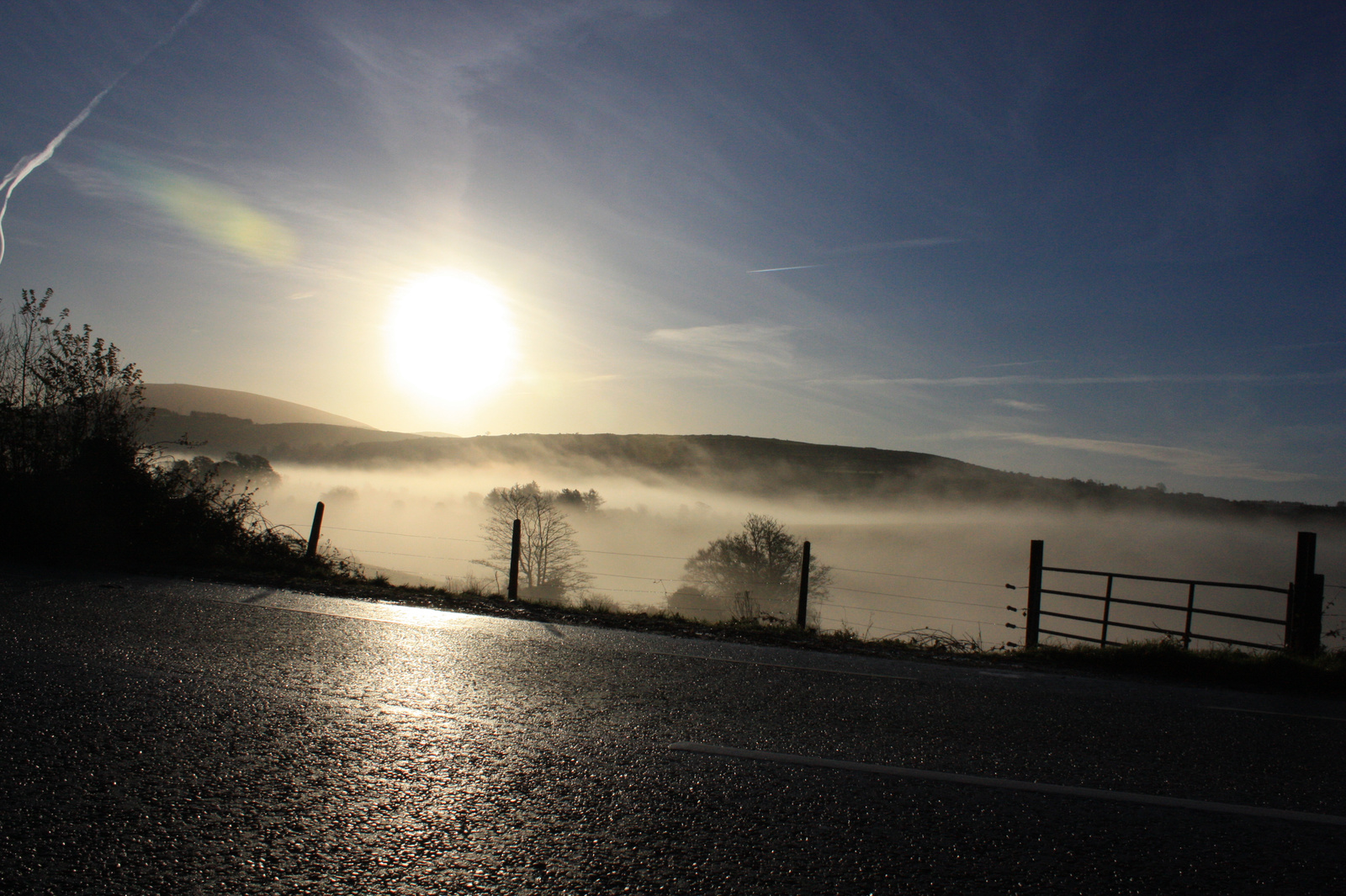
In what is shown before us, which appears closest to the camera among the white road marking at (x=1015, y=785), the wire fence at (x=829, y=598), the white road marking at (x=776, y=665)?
the white road marking at (x=1015, y=785)

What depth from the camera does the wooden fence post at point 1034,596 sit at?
11.9 meters

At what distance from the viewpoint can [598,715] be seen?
496 centimetres

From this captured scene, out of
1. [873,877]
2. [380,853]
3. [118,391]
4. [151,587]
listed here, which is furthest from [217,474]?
[873,877]

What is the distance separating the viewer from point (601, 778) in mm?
3787

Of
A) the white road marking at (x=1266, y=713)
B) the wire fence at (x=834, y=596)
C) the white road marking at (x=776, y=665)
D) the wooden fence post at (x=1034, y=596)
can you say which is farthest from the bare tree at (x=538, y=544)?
the white road marking at (x=1266, y=713)

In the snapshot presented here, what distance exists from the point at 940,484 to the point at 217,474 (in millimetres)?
64969

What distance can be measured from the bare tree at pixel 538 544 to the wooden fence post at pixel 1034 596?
1814 inches

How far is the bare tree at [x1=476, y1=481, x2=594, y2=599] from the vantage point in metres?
58.4

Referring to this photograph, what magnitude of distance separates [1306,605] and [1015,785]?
9596 mm

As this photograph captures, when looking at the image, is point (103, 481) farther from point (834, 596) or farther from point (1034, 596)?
point (834, 596)

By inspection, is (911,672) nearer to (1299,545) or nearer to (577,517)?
(1299,545)

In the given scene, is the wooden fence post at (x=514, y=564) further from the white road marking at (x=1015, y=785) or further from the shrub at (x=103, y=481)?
the white road marking at (x=1015, y=785)

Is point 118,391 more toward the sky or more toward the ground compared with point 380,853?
more toward the sky

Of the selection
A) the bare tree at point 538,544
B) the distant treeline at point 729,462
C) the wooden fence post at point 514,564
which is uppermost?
the distant treeline at point 729,462
